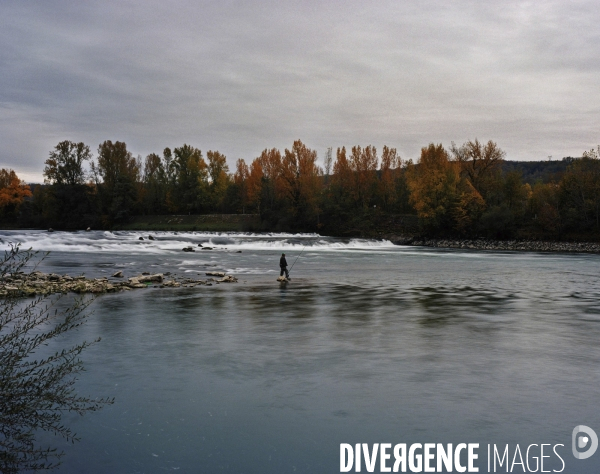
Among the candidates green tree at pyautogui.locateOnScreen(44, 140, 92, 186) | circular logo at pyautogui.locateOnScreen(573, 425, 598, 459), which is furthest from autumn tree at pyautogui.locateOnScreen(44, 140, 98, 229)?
circular logo at pyautogui.locateOnScreen(573, 425, 598, 459)

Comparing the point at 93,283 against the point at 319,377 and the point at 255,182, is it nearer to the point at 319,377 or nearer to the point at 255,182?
the point at 319,377

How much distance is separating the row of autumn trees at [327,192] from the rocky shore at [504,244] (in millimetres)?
2933

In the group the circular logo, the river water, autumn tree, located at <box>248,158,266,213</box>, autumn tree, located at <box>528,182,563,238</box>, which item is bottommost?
the circular logo

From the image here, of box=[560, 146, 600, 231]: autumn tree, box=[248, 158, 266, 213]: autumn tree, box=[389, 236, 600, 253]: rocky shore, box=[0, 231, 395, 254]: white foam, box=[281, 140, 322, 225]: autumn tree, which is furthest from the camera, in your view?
box=[248, 158, 266, 213]: autumn tree

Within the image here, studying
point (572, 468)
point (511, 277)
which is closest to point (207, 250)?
point (511, 277)

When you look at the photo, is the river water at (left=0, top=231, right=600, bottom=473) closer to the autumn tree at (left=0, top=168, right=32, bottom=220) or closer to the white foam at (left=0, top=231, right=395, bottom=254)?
the white foam at (left=0, top=231, right=395, bottom=254)

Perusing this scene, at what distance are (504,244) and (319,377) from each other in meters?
63.2

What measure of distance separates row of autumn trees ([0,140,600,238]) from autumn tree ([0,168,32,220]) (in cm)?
26

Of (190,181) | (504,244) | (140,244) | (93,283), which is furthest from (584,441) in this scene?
(190,181)

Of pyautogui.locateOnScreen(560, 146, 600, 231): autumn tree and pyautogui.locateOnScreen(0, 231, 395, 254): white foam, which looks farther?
pyautogui.locateOnScreen(560, 146, 600, 231): autumn tree

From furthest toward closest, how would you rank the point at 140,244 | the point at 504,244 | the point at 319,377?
the point at 504,244 < the point at 140,244 < the point at 319,377

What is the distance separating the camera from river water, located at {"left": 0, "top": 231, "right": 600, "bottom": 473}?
7.53 metres

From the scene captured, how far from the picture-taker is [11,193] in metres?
110

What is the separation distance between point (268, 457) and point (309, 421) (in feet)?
4.33
